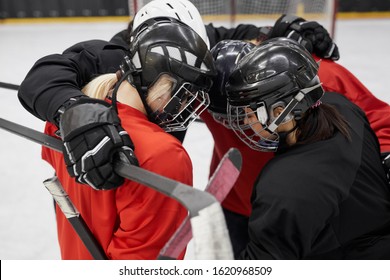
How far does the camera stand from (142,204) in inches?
45.1

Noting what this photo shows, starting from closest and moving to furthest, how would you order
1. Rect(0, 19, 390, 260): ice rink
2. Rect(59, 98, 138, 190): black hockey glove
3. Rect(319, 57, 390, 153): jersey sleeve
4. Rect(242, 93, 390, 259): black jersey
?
Rect(59, 98, 138, 190): black hockey glove
Rect(242, 93, 390, 259): black jersey
Rect(319, 57, 390, 153): jersey sleeve
Rect(0, 19, 390, 260): ice rink

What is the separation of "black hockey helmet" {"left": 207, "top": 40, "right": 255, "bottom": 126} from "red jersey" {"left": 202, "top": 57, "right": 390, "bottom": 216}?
253 millimetres

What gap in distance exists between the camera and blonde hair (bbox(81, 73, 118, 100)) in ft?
4.43

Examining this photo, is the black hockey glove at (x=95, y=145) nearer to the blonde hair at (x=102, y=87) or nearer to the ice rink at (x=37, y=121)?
the blonde hair at (x=102, y=87)

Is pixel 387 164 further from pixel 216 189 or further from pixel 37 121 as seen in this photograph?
pixel 37 121

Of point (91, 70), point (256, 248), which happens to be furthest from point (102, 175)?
point (91, 70)

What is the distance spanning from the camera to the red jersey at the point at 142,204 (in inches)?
44.6

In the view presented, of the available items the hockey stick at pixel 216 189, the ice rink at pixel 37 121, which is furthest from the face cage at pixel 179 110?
the ice rink at pixel 37 121

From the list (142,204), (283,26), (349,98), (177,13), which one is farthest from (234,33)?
(142,204)

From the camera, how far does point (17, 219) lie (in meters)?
2.57

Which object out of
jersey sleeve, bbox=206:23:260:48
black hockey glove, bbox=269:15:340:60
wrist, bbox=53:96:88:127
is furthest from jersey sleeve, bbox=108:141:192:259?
jersey sleeve, bbox=206:23:260:48

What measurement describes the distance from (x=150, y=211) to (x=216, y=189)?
0.32 meters

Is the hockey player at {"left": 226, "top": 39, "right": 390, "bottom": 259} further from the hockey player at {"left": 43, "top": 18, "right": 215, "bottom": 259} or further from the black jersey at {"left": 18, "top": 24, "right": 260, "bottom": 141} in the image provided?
the black jersey at {"left": 18, "top": 24, "right": 260, "bottom": 141}

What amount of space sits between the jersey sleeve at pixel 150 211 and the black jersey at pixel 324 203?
7.9 inches
